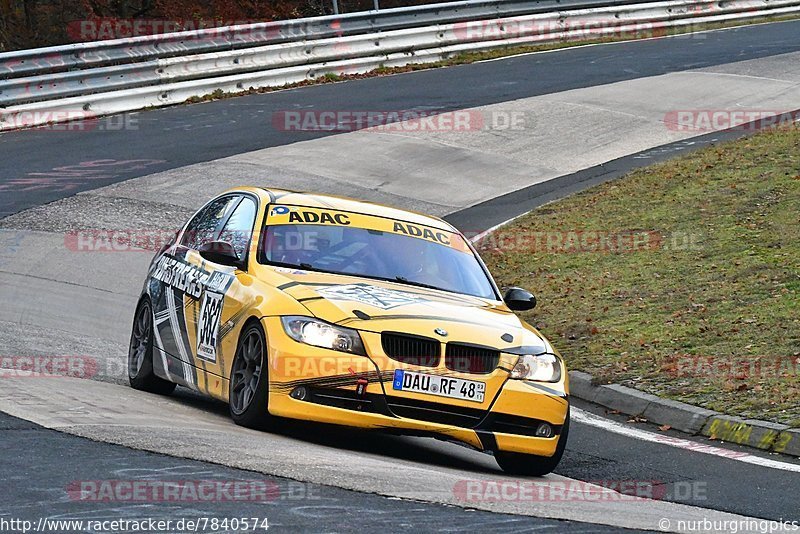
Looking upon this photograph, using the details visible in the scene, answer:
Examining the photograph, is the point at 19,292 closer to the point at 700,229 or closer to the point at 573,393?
the point at 573,393

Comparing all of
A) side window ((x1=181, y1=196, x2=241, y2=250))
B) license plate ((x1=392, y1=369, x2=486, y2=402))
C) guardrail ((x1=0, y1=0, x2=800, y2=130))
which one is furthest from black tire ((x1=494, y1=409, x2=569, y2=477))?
guardrail ((x1=0, y1=0, x2=800, y2=130))

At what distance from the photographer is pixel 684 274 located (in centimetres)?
1422

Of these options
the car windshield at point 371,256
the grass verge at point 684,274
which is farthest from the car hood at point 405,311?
the grass verge at point 684,274

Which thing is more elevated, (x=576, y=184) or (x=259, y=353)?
(x=259, y=353)

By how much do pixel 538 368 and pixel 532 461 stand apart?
56 cm

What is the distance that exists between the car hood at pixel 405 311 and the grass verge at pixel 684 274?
7.24ft

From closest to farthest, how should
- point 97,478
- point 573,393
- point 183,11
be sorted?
point 97,478, point 573,393, point 183,11

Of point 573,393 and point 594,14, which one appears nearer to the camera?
point 573,393

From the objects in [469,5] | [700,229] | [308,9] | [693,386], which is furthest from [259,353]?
[308,9]

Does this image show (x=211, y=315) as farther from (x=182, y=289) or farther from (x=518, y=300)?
(x=518, y=300)

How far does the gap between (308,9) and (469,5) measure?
55.1ft

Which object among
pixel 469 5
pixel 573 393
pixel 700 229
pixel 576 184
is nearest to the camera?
pixel 573 393

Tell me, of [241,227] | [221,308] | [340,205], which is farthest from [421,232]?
[221,308]

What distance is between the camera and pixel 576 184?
67.8 ft
